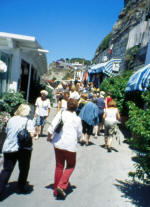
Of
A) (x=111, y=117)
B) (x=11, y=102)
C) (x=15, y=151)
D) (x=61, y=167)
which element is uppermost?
(x=11, y=102)

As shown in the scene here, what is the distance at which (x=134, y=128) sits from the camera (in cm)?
423

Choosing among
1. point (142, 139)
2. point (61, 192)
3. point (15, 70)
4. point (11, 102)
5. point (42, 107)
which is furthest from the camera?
point (15, 70)

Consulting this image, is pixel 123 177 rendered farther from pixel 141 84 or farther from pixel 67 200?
pixel 141 84

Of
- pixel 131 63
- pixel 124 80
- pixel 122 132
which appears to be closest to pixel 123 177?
pixel 122 132

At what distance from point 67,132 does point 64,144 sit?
21cm

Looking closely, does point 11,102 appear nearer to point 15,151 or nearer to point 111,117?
point 111,117

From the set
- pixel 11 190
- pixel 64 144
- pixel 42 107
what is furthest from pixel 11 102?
pixel 64 144

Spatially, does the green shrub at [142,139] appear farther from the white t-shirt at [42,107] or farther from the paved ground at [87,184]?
the white t-shirt at [42,107]

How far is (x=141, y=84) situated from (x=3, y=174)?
5809 mm

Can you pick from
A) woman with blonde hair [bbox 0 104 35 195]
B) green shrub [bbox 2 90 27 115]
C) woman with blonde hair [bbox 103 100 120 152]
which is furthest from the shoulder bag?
green shrub [bbox 2 90 27 115]

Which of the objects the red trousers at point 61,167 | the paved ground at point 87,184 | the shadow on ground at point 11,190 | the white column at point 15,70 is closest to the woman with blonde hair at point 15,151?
the shadow on ground at point 11,190

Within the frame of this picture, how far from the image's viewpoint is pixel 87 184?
15.8ft

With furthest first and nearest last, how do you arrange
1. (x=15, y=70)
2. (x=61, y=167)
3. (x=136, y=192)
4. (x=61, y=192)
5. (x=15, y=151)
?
(x=15, y=70) → (x=136, y=192) → (x=61, y=167) → (x=61, y=192) → (x=15, y=151)

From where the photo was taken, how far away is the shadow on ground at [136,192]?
14.1 ft
